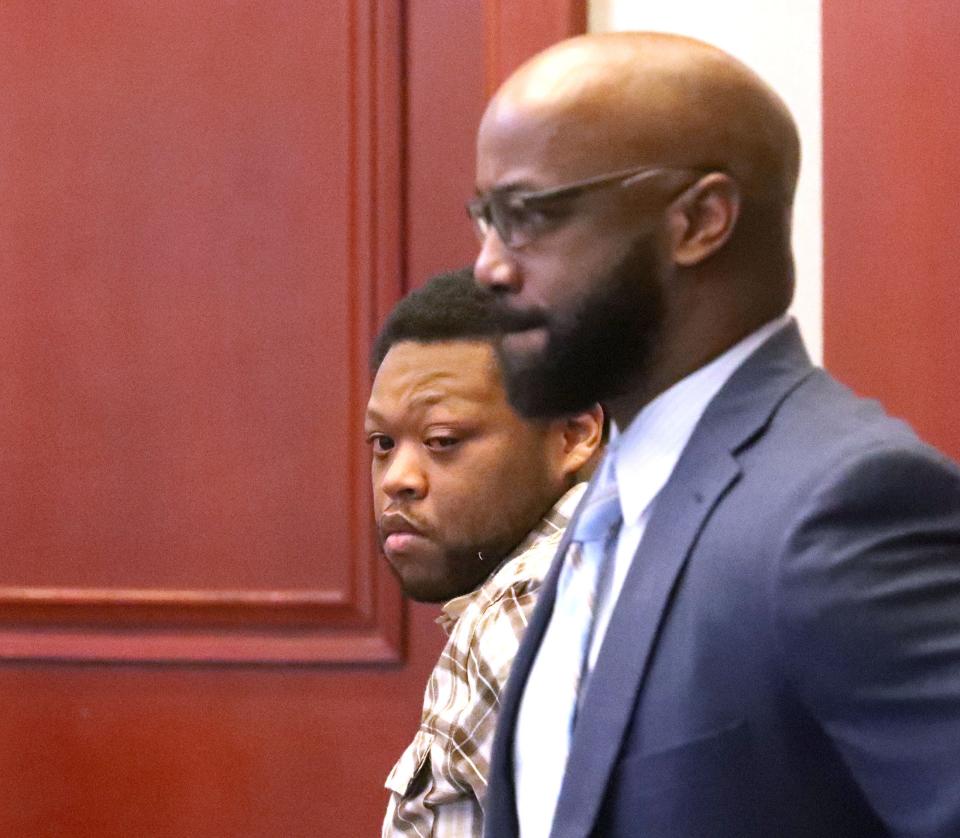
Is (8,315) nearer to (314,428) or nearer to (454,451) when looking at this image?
(314,428)

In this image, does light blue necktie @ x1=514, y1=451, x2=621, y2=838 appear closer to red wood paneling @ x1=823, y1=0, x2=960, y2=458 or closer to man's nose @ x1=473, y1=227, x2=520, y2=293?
man's nose @ x1=473, y1=227, x2=520, y2=293

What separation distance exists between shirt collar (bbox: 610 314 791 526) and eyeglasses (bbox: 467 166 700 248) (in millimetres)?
104

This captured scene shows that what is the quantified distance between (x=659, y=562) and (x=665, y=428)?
0.29 ft

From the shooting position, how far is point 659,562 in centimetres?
72

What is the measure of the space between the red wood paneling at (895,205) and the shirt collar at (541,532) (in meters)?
0.33

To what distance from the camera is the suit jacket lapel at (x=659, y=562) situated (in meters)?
0.71

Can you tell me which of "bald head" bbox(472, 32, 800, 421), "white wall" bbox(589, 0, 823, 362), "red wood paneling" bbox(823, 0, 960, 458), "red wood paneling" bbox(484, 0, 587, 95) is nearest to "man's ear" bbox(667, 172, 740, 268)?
"bald head" bbox(472, 32, 800, 421)

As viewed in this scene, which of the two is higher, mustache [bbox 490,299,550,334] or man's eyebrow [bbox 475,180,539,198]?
man's eyebrow [bbox 475,180,539,198]

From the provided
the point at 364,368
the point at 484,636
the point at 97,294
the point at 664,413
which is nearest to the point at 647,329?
the point at 664,413

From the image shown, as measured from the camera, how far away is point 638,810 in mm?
701

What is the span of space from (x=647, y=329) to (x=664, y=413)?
0.16 feet

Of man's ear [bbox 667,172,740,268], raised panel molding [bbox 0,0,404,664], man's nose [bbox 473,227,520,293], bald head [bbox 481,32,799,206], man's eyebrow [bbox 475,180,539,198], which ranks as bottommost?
raised panel molding [bbox 0,0,404,664]

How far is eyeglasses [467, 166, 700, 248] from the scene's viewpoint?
737 mm

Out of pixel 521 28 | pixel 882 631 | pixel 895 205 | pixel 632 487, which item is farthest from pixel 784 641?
pixel 521 28
